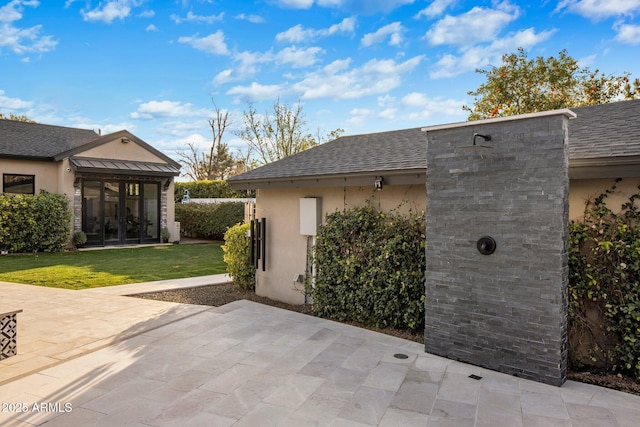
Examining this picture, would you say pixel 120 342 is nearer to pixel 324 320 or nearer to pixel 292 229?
pixel 324 320

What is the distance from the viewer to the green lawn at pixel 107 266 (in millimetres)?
10250

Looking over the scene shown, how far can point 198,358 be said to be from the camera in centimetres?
504

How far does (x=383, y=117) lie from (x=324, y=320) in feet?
42.6

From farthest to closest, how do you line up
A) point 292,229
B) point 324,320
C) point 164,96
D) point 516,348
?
point 164,96 → point 292,229 → point 324,320 → point 516,348

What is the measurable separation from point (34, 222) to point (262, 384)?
14.5m

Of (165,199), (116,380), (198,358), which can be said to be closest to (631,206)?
(198,358)

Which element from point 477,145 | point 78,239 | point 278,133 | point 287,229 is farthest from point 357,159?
point 278,133

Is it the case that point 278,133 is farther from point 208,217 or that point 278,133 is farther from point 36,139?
point 36,139

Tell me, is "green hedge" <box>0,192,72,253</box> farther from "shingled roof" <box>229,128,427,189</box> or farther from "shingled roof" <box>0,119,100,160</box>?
"shingled roof" <box>229,128,427,189</box>

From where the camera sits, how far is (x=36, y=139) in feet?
56.9

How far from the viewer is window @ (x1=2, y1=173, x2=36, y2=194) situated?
1552 centimetres

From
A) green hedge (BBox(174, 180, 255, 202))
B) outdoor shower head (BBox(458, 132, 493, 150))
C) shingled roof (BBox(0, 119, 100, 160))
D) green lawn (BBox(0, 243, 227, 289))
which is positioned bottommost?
green lawn (BBox(0, 243, 227, 289))

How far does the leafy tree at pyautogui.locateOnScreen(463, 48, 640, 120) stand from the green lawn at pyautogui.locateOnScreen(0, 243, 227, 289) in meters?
13.6

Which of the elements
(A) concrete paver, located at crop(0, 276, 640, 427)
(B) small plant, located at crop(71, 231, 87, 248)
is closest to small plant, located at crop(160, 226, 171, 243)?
(B) small plant, located at crop(71, 231, 87, 248)
